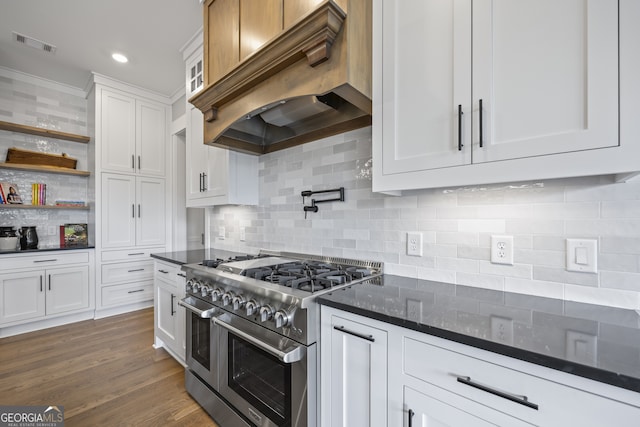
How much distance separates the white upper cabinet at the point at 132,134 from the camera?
353cm

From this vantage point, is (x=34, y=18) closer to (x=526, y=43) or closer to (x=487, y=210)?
(x=526, y=43)

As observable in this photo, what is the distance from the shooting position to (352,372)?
108 centimetres

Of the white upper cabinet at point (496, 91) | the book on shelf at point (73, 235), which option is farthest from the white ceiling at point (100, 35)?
the white upper cabinet at point (496, 91)

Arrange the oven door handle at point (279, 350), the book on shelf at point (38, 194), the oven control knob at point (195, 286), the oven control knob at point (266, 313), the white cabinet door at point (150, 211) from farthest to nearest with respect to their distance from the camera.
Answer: the white cabinet door at point (150, 211)
the book on shelf at point (38, 194)
the oven control knob at point (195, 286)
the oven control knob at point (266, 313)
the oven door handle at point (279, 350)

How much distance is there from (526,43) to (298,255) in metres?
1.66

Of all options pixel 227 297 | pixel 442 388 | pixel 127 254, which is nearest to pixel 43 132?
pixel 127 254

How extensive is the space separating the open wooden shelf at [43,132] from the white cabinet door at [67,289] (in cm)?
164

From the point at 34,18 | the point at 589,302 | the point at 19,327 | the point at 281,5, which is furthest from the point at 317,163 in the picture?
the point at 19,327

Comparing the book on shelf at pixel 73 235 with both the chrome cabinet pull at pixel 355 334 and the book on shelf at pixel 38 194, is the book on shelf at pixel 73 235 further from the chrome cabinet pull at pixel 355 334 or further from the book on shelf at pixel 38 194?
the chrome cabinet pull at pixel 355 334

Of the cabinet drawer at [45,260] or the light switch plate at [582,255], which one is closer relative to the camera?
the light switch plate at [582,255]

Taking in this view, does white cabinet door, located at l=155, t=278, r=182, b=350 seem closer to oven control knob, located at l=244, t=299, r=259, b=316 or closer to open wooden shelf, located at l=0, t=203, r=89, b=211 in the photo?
oven control knob, located at l=244, t=299, r=259, b=316

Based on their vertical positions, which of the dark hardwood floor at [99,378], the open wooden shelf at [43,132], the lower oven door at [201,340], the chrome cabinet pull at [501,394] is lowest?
the dark hardwood floor at [99,378]

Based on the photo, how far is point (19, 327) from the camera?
3037mm

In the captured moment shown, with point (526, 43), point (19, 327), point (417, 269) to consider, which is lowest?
point (19, 327)
